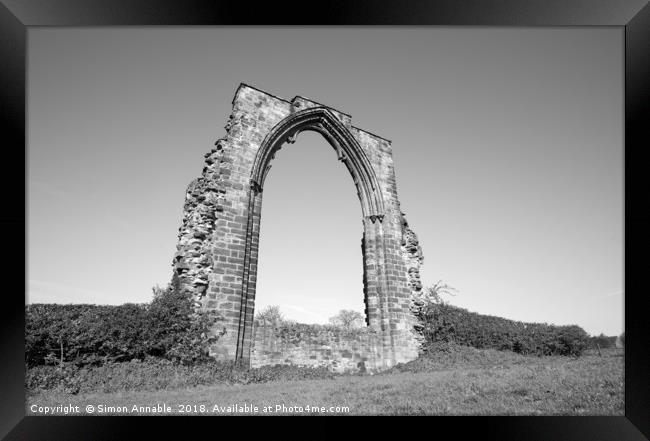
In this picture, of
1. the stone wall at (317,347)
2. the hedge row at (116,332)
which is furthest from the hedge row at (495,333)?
the hedge row at (116,332)

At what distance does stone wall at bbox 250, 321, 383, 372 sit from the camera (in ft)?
31.1

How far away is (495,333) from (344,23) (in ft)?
45.5

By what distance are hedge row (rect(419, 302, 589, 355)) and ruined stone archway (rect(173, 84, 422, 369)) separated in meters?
1.01

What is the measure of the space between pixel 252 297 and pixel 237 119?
4.88 m

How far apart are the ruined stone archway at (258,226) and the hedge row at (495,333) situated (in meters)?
1.01

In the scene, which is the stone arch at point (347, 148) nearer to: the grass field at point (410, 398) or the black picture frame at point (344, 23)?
the grass field at point (410, 398)

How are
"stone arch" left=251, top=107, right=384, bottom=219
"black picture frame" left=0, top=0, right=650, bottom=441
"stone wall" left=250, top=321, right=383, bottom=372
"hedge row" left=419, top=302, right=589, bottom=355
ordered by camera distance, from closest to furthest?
"black picture frame" left=0, top=0, right=650, bottom=441
"stone wall" left=250, top=321, right=383, bottom=372
"stone arch" left=251, top=107, right=384, bottom=219
"hedge row" left=419, top=302, right=589, bottom=355

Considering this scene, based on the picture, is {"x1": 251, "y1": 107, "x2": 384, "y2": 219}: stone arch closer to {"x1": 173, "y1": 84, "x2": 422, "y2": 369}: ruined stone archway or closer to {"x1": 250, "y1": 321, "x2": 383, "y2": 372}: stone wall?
{"x1": 173, "y1": 84, "x2": 422, "y2": 369}: ruined stone archway

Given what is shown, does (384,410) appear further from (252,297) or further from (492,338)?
(492,338)

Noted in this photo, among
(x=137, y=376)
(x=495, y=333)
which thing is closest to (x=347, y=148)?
(x=495, y=333)

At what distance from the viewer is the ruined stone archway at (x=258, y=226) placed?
8969mm

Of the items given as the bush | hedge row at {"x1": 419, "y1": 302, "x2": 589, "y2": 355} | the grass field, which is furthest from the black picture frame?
hedge row at {"x1": 419, "y1": 302, "x2": 589, "y2": 355}

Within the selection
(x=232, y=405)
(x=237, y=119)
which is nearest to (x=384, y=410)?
(x=232, y=405)

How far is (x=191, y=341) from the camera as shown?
8148 millimetres
